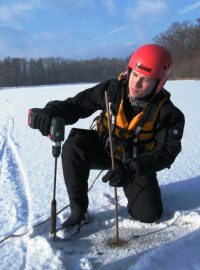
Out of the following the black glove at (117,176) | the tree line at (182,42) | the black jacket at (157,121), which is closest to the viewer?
the black glove at (117,176)

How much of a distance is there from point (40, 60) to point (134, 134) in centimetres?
10976

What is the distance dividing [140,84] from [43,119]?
0.86 meters

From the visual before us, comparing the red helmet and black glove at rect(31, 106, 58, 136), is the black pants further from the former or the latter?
the red helmet

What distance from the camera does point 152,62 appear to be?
3141mm

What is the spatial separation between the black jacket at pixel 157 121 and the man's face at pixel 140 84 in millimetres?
160

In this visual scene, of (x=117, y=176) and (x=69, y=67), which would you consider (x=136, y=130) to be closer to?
(x=117, y=176)

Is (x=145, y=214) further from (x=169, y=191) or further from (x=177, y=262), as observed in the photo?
(x=169, y=191)

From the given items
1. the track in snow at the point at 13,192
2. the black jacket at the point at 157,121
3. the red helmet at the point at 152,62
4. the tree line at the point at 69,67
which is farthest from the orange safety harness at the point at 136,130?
the tree line at the point at 69,67

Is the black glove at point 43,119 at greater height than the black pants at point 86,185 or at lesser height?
greater

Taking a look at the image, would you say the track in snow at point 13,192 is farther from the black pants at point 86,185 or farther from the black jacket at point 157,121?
the black jacket at point 157,121

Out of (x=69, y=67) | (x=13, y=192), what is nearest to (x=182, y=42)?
(x=69, y=67)

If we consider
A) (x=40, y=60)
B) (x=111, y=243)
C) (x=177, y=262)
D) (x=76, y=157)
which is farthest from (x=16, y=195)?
(x=40, y=60)

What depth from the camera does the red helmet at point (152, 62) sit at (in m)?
3.15

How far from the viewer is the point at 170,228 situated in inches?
128
